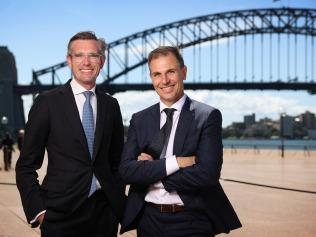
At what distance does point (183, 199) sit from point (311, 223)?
217 inches

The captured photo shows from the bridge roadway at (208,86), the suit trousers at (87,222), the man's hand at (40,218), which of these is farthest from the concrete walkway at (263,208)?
the bridge roadway at (208,86)

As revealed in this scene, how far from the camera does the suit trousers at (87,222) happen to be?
129 inches

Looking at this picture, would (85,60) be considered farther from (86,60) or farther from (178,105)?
(178,105)

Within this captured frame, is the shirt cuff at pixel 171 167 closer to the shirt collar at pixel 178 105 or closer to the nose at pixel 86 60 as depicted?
the shirt collar at pixel 178 105

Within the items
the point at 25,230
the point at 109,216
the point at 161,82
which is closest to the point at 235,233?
the point at 25,230

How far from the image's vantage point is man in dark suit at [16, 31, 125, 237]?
10.7 ft

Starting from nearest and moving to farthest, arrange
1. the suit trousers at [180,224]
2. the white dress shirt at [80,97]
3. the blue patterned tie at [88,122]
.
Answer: the suit trousers at [180,224], the blue patterned tie at [88,122], the white dress shirt at [80,97]

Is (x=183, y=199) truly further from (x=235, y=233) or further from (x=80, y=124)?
(x=235, y=233)

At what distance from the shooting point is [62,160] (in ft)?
10.8

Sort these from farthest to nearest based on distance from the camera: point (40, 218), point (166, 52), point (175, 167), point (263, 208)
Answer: point (263, 208), point (40, 218), point (166, 52), point (175, 167)

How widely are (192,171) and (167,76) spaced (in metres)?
0.51

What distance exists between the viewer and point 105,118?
345 centimetres

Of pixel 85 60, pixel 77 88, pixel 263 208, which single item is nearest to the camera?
pixel 85 60

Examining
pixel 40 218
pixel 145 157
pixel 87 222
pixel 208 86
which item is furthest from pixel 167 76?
pixel 208 86
